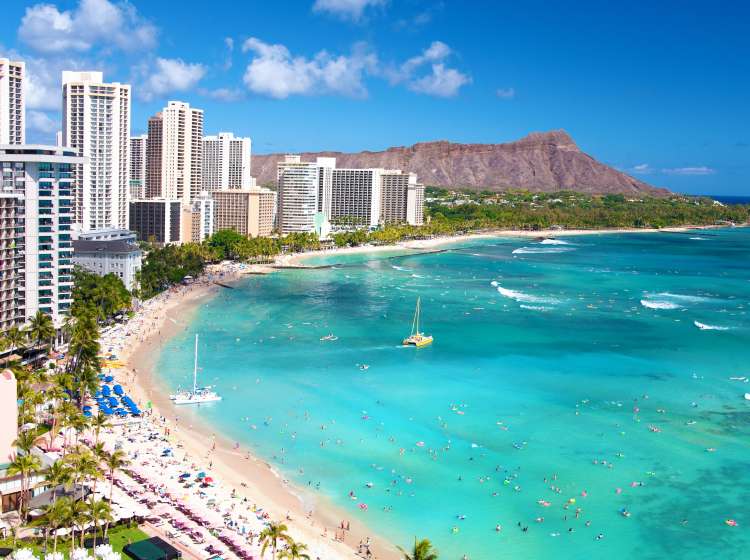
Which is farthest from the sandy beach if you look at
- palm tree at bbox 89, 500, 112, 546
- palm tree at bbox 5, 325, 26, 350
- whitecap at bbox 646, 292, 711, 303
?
whitecap at bbox 646, 292, 711, 303

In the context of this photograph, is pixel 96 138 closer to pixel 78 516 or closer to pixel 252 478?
pixel 252 478

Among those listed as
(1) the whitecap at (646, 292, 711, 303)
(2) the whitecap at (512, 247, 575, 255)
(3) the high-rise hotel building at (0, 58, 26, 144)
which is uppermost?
(3) the high-rise hotel building at (0, 58, 26, 144)

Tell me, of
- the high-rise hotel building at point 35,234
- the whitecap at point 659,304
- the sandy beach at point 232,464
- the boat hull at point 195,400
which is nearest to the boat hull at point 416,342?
the sandy beach at point 232,464

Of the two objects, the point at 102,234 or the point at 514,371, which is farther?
the point at 102,234

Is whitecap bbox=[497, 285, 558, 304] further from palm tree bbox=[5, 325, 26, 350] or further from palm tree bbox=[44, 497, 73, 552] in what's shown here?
palm tree bbox=[44, 497, 73, 552]

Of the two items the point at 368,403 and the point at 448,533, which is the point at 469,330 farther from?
the point at 448,533

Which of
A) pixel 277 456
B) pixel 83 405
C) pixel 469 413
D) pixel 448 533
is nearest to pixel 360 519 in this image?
pixel 448 533
